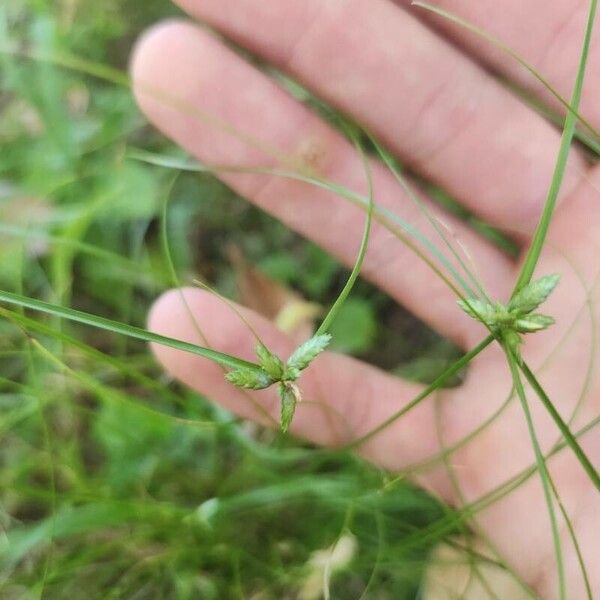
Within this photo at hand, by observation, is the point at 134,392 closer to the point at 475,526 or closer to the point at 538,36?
the point at 475,526

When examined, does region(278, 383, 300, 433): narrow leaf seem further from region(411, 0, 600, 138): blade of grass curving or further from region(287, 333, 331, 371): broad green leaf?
region(411, 0, 600, 138): blade of grass curving

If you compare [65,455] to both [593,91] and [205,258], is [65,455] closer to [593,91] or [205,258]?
[205,258]

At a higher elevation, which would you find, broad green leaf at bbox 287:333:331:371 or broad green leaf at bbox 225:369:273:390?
broad green leaf at bbox 287:333:331:371

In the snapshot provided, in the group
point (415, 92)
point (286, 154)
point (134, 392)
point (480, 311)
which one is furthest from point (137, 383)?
point (480, 311)

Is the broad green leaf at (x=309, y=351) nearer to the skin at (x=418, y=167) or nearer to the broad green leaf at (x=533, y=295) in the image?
the broad green leaf at (x=533, y=295)

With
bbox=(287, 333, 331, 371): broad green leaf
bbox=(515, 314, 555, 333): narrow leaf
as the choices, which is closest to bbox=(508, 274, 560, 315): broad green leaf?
bbox=(515, 314, 555, 333): narrow leaf

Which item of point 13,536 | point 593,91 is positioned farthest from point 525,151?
point 13,536

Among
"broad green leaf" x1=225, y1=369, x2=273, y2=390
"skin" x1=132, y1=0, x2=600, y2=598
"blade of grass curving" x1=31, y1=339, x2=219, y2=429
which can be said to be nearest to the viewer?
"broad green leaf" x1=225, y1=369, x2=273, y2=390

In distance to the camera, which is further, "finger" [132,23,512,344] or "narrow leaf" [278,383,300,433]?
"finger" [132,23,512,344]

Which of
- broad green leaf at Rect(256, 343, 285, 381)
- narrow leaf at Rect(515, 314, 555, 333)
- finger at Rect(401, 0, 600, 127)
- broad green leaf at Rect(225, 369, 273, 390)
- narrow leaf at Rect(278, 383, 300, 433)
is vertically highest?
finger at Rect(401, 0, 600, 127)
